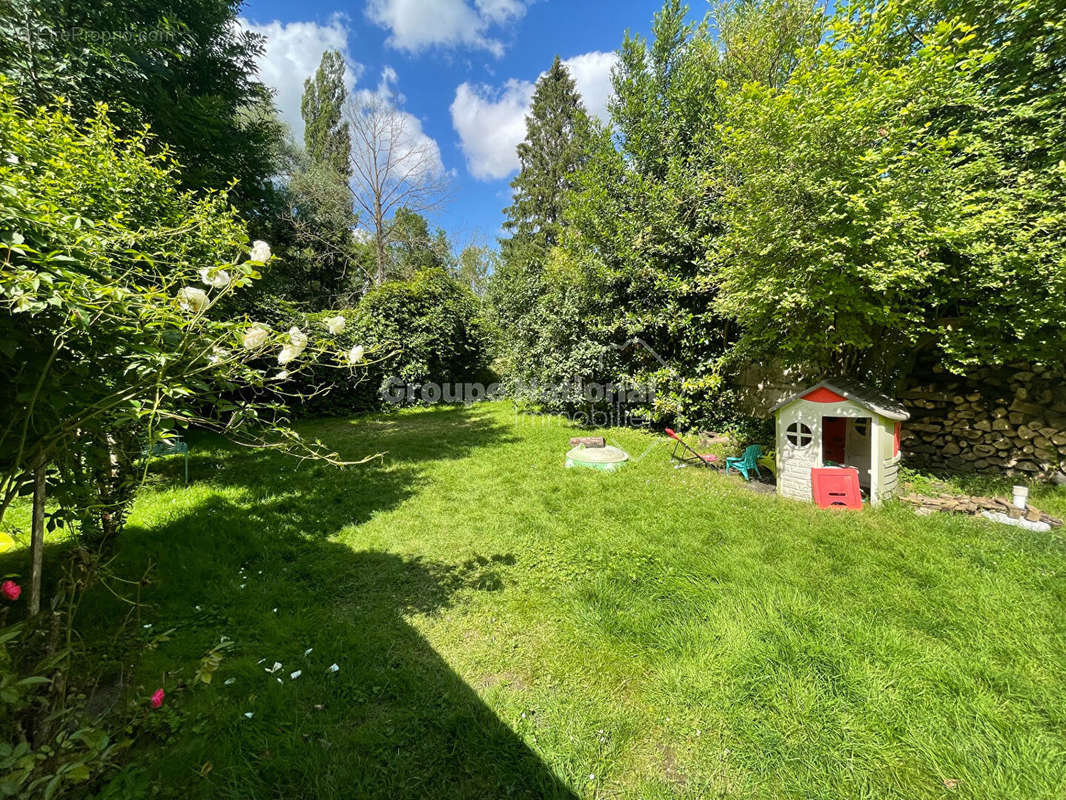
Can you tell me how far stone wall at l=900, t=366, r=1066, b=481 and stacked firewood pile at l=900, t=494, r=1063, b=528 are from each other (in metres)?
1.41

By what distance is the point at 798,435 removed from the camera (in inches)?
182

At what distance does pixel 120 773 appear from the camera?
1.51 metres

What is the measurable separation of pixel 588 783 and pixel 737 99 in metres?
6.95

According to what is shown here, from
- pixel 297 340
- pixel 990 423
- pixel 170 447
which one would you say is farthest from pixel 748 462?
pixel 170 447

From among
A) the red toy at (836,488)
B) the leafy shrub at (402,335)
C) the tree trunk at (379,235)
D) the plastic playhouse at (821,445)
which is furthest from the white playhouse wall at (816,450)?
the tree trunk at (379,235)

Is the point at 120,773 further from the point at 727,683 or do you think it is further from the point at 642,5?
the point at 642,5

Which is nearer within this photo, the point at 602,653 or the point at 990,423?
the point at 602,653

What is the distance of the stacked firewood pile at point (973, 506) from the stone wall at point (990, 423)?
1407 millimetres

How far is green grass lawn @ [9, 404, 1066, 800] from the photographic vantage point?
1.68 meters

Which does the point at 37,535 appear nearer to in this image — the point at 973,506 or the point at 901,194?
the point at 901,194

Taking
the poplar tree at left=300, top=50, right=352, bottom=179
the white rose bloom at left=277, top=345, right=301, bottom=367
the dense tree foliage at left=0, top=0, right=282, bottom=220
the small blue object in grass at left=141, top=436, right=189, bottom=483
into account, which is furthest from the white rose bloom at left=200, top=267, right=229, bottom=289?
the poplar tree at left=300, top=50, right=352, bottom=179

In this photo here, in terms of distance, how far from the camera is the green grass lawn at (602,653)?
1.68 metres

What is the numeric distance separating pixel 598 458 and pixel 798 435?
2.65m

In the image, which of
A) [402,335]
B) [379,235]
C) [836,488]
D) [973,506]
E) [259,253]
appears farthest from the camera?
[379,235]
